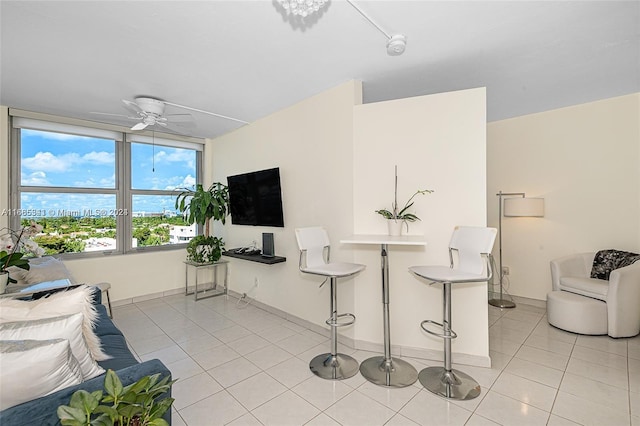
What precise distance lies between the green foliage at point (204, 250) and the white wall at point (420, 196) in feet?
8.78

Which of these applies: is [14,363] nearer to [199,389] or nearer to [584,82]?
[199,389]

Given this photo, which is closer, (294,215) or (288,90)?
(288,90)

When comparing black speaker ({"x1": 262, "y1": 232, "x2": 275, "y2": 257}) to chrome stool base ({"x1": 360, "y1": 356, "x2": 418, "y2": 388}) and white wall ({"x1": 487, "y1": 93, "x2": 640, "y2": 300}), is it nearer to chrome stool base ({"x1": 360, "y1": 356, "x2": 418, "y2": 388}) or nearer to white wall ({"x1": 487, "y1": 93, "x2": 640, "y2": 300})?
chrome stool base ({"x1": 360, "y1": 356, "x2": 418, "y2": 388})

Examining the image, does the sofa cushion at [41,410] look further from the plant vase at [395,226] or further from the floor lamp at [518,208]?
the floor lamp at [518,208]

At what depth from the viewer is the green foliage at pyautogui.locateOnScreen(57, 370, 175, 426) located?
889 millimetres

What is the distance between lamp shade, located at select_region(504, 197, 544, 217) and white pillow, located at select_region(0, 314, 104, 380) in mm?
4564

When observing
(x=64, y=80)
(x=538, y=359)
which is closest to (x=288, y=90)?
(x=64, y=80)

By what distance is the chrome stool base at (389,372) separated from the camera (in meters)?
2.27

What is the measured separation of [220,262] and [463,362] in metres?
3.60

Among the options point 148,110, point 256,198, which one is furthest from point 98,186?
point 256,198

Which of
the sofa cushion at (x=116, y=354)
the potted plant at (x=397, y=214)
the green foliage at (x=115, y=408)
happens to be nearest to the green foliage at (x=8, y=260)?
the sofa cushion at (x=116, y=354)

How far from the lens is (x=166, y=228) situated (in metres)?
4.86

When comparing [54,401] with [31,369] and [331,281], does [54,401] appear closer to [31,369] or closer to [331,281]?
[31,369]

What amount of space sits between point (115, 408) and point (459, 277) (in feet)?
6.60
